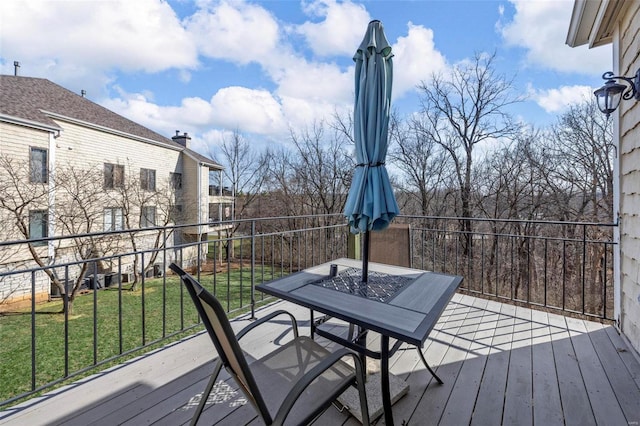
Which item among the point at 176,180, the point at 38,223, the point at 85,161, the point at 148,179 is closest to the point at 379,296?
the point at 38,223

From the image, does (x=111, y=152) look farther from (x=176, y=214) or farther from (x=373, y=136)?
(x=373, y=136)

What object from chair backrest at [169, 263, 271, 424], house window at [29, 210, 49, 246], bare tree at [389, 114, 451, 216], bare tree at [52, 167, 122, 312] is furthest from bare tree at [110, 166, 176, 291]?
chair backrest at [169, 263, 271, 424]

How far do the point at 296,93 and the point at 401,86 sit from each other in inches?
197

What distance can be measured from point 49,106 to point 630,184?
1561 cm

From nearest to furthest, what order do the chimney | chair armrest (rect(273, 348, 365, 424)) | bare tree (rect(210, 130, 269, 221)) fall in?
chair armrest (rect(273, 348, 365, 424))
the chimney
bare tree (rect(210, 130, 269, 221))

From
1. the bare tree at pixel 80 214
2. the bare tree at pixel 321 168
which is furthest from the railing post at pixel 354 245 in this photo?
the bare tree at pixel 321 168

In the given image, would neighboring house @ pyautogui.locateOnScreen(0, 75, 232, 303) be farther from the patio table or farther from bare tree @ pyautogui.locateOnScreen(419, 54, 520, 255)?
bare tree @ pyautogui.locateOnScreen(419, 54, 520, 255)

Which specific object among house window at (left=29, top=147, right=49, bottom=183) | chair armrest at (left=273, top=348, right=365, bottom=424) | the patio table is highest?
house window at (left=29, top=147, right=49, bottom=183)

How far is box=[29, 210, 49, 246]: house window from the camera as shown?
8673 millimetres

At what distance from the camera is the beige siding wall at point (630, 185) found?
95.6 inches

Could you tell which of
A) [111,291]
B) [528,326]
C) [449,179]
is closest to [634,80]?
[528,326]

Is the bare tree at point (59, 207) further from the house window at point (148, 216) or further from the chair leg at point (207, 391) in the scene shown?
the chair leg at point (207, 391)

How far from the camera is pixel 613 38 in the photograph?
9.78 ft

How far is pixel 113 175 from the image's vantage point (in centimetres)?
1237
